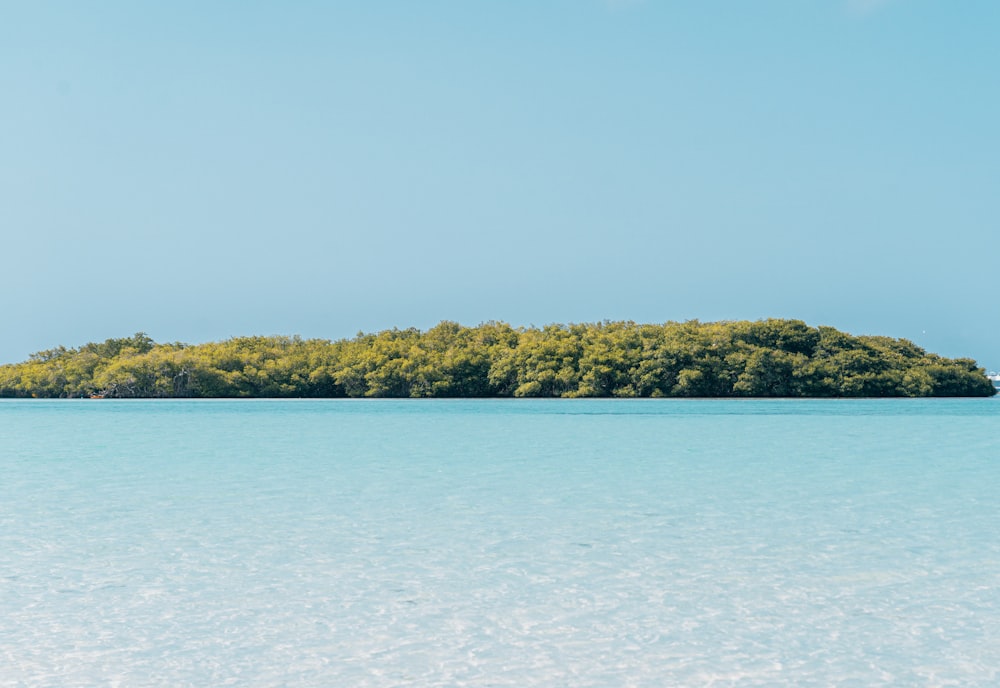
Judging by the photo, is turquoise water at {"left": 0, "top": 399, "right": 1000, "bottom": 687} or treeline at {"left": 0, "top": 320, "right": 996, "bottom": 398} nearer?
turquoise water at {"left": 0, "top": 399, "right": 1000, "bottom": 687}

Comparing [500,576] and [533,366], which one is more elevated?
[533,366]

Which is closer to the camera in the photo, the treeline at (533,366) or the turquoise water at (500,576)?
the turquoise water at (500,576)

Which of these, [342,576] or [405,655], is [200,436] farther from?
[405,655]

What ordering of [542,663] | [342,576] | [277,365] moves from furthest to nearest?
[277,365] < [342,576] < [542,663]

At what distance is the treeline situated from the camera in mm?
48625

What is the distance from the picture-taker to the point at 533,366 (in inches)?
2005

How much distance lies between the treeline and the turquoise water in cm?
3714

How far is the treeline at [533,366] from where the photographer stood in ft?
160

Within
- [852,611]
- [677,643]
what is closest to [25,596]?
[677,643]

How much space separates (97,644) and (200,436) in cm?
1585

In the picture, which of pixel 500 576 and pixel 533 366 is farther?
pixel 533 366

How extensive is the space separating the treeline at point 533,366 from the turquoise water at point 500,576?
37144 millimetres

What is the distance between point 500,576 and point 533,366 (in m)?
45.5

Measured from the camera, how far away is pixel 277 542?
21.3 feet
